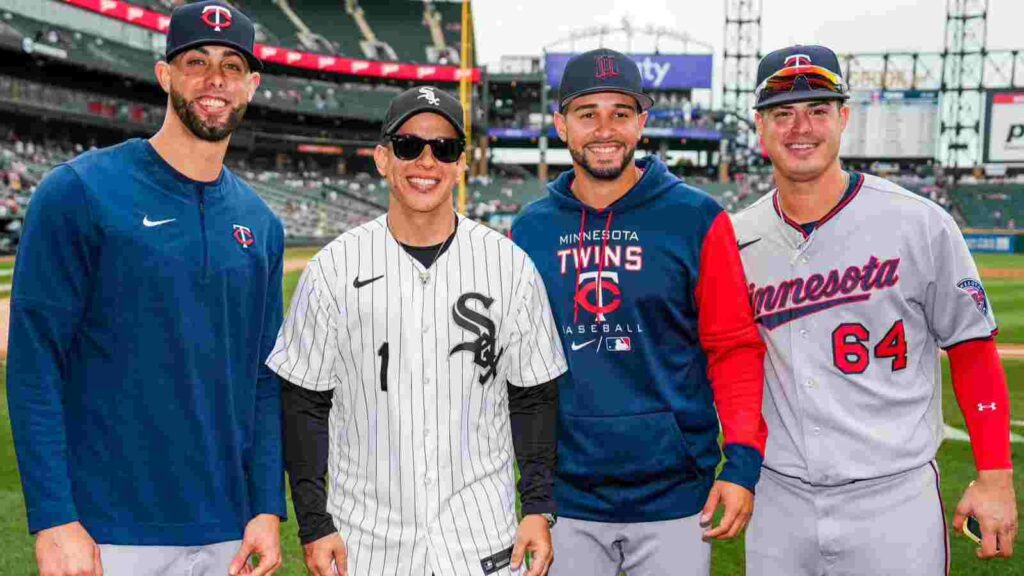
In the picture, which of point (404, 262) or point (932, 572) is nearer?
point (404, 262)

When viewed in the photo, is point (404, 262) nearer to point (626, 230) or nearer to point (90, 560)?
point (626, 230)

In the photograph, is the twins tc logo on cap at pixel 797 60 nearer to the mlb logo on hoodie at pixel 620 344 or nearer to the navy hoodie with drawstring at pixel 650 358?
the navy hoodie with drawstring at pixel 650 358

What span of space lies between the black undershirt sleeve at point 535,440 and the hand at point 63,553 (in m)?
1.31

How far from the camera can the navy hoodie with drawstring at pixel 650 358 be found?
9.72 feet

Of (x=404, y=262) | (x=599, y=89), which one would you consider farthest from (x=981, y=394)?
(x=404, y=262)

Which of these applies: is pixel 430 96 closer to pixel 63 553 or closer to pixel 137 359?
pixel 137 359

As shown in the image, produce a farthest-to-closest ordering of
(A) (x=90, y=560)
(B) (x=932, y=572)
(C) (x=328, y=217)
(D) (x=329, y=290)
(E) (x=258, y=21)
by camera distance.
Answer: (E) (x=258, y=21)
(C) (x=328, y=217)
(B) (x=932, y=572)
(D) (x=329, y=290)
(A) (x=90, y=560)

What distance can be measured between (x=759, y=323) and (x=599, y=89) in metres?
1.09

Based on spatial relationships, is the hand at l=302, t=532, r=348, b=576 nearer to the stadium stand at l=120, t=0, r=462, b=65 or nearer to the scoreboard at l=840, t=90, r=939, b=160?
the scoreboard at l=840, t=90, r=939, b=160

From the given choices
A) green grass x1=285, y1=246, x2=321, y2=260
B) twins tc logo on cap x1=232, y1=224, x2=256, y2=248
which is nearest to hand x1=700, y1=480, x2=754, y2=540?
twins tc logo on cap x1=232, y1=224, x2=256, y2=248

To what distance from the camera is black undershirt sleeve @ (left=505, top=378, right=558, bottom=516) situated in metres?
2.67

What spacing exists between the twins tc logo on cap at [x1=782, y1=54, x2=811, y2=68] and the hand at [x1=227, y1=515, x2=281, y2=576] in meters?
2.47

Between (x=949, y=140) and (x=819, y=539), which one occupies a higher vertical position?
(x=949, y=140)

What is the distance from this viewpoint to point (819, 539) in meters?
2.94
